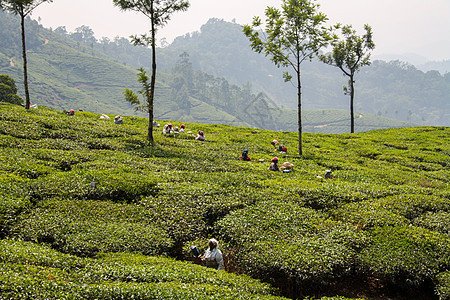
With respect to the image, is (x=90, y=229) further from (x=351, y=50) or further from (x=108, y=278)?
(x=351, y=50)

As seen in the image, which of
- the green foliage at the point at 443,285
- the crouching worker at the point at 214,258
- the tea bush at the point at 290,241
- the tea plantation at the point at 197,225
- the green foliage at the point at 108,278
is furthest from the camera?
the crouching worker at the point at 214,258

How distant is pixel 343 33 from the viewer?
175 feet

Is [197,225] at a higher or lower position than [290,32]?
lower

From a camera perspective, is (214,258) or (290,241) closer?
(214,258)

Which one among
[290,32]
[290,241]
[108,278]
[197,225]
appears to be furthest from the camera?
[290,32]

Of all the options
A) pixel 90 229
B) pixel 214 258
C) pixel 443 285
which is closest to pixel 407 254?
pixel 443 285

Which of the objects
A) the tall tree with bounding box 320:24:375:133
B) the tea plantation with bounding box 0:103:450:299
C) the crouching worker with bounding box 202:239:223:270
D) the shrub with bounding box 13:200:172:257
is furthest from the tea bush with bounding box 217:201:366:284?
the tall tree with bounding box 320:24:375:133

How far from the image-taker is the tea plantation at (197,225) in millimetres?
11336

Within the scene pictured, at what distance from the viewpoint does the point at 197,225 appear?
16.4m

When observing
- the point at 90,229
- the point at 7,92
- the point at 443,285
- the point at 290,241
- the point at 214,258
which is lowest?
the point at 443,285

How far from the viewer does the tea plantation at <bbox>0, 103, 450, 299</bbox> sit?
11336mm

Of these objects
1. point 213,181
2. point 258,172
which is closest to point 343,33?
point 258,172

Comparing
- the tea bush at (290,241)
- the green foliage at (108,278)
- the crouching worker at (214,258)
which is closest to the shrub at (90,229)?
the green foliage at (108,278)

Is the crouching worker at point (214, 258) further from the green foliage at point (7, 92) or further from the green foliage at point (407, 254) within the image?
the green foliage at point (7, 92)
